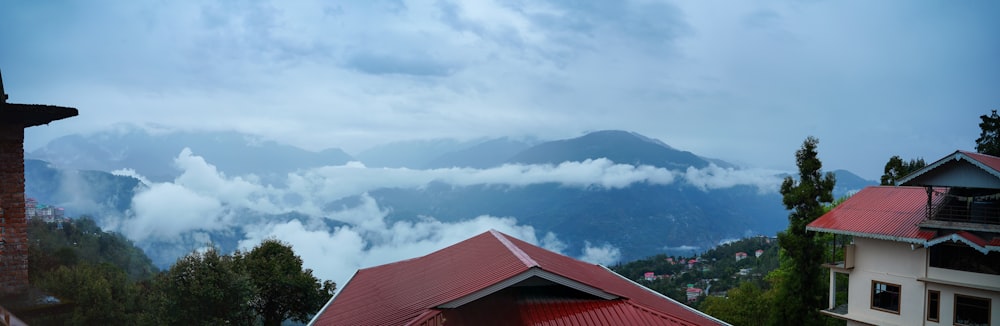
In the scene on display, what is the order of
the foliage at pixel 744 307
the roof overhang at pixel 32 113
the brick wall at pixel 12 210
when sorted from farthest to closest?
the foliage at pixel 744 307, the brick wall at pixel 12 210, the roof overhang at pixel 32 113

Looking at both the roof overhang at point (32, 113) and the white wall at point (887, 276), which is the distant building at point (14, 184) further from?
the white wall at point (887, 276)

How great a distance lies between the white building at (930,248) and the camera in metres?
15.4

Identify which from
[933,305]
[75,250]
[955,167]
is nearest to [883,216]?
[955,167]

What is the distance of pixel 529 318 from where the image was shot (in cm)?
999

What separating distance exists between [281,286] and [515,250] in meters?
15.9

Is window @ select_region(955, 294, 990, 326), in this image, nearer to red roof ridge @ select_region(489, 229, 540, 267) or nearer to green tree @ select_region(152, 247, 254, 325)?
red roof ridge @ select_region(489, 229, 540, 267)

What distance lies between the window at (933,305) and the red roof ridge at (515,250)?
40.0 feet

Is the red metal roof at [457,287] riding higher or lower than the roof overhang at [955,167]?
lower

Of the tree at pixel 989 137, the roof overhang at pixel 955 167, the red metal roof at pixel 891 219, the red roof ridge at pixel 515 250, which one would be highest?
the tree at pixel 989 137

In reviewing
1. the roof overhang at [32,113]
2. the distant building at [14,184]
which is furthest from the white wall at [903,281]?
the distant building at [14,184]

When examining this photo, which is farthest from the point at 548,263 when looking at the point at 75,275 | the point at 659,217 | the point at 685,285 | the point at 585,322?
the point at 659,217

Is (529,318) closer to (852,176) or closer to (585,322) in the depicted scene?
(585,322)

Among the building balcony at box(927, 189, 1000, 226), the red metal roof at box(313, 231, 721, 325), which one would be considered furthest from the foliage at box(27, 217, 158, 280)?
the building balcony at box(927, 189, 1000, 226)

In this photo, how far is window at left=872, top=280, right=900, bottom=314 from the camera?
17.4m
